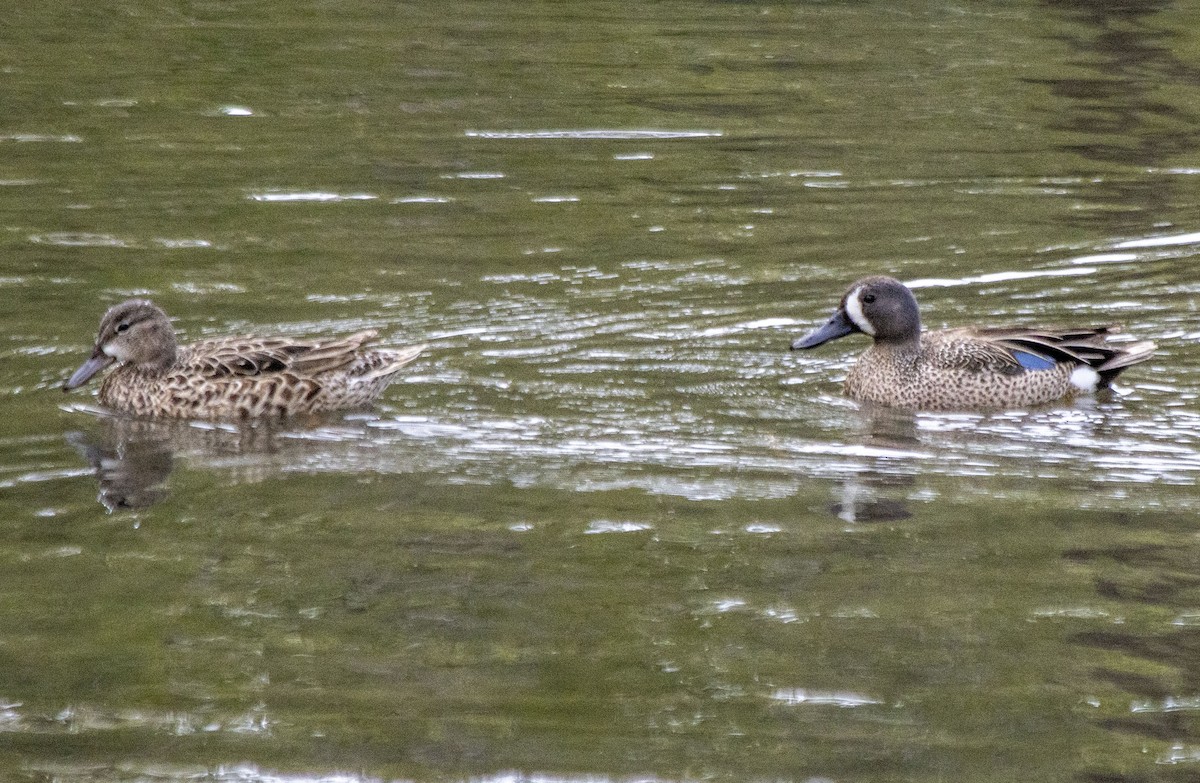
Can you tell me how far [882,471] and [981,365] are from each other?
1857 mm

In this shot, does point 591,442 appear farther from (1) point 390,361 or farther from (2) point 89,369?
(2) point 89,369

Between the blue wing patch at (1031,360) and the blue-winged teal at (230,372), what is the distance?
3.13 metres

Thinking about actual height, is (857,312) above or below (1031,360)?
above

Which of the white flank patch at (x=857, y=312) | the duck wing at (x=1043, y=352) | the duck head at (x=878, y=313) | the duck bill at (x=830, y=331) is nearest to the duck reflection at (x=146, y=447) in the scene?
Answer: the duck bill at (x=830, y=331)

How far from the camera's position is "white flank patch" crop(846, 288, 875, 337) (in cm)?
1126

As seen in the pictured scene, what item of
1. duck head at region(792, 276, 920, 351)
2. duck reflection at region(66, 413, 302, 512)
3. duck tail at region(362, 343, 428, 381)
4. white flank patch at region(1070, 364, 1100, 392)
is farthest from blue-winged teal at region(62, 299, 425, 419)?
white flank patch at region(1070, 364, 1100, 392)

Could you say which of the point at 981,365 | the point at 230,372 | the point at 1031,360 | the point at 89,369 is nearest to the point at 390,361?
the point at 230,372

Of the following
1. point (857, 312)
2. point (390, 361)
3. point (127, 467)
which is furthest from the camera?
point (857, 312)

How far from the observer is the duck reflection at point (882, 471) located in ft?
28.6

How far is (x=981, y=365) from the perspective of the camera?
1104 cm

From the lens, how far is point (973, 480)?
923 centimetres

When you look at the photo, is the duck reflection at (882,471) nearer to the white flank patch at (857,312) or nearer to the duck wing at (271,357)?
the white flank patch at (857,312)

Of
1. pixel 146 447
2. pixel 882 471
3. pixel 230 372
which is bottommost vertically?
pixel 146 447

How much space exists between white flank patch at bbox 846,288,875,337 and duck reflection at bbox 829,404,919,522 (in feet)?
1.86
